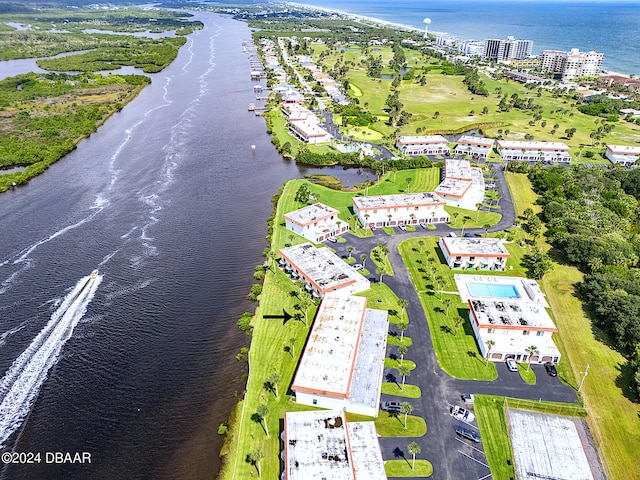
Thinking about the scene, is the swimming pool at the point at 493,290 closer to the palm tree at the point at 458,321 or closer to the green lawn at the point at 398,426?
the palm tree at the point at 458,321

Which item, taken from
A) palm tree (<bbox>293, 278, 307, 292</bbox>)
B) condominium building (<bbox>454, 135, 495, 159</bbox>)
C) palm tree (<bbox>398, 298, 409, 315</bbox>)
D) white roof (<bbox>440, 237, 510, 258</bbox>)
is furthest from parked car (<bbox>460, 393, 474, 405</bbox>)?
condominium building (<bbox>454, 135, 495, 159</bbox>)

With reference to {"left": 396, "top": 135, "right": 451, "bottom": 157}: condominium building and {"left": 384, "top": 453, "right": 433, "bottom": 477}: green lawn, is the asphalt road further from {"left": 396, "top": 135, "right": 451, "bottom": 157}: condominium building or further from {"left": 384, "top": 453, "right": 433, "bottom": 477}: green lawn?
{"left": 396, "top": 135, "right": 451, "bottom": 157}: condominium building

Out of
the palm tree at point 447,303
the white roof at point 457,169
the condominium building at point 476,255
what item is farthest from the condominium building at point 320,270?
the white roof at point 457,169

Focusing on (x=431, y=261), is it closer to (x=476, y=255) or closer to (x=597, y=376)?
(x=476, y=255)

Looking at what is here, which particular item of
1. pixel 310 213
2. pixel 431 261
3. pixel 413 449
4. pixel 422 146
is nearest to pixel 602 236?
pixel 431 261

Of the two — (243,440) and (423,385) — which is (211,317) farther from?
(423,385)

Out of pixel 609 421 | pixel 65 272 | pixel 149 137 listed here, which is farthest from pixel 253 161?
pixel 609 421
